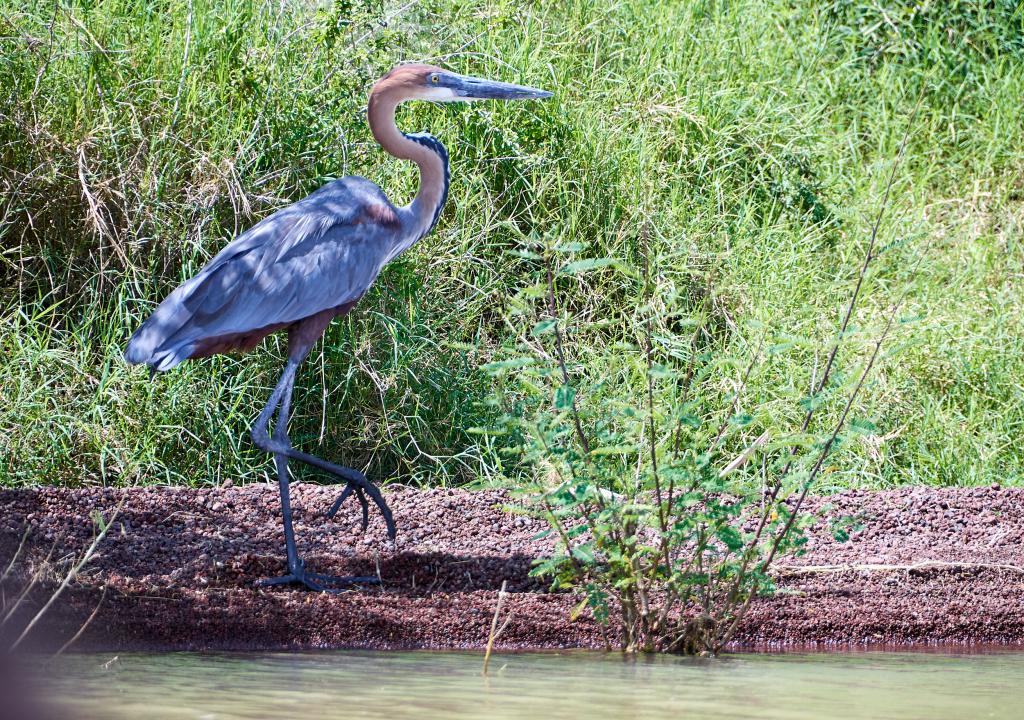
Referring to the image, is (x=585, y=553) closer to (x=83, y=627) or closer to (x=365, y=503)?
(x=83, y=627)

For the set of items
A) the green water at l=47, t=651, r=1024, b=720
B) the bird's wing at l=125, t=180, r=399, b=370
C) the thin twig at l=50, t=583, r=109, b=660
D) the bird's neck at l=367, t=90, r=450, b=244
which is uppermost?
the bird's neck at l=367, t=90, r=450, b=244

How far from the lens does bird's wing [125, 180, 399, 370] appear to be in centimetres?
502

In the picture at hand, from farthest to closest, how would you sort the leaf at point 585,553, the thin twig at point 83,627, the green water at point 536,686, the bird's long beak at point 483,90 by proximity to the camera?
the bird's long beak at point 483,90 → the leaf at point 585,553 → the thin twig at point 83,627 → the green water at point 536,686

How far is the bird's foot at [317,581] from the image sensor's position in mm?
4574

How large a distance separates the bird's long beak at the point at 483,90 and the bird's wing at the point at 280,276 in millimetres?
698

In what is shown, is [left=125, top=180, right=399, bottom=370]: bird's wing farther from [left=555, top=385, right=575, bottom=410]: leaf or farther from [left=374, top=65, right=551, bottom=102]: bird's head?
[left=555, top=385, right=575, bottom=410]: leaf

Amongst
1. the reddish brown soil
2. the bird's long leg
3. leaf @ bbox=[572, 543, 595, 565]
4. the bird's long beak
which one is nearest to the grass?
the reddish brown soil

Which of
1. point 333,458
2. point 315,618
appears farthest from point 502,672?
point 333,458

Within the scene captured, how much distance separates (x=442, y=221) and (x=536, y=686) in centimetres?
444

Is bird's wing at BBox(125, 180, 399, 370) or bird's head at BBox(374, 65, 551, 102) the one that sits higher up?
bird's head at BBox(374, 65, 551, 102)

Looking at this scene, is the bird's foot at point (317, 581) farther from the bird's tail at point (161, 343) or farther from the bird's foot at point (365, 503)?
the bird's tail at point (161, 343)

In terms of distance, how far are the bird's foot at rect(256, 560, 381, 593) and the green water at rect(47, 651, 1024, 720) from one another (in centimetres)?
78

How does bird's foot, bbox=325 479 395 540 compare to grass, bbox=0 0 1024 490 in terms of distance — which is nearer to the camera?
bird's foot, bbox=325 479 395 540

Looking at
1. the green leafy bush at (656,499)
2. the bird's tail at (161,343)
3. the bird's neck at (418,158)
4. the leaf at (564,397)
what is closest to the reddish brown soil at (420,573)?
the green leafy bush at (656,499)
